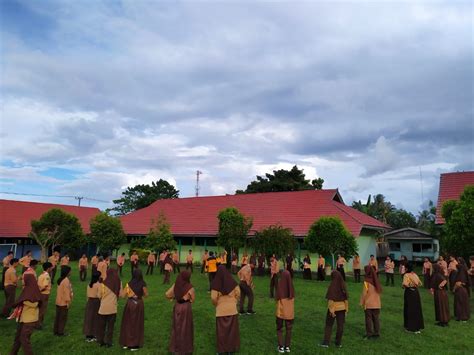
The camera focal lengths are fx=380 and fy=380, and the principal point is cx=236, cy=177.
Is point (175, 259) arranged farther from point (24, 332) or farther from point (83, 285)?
point (24, 332)

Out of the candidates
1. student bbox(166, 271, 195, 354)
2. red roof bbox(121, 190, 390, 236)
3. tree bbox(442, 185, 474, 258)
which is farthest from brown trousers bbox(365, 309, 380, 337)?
red roof bbox(121, 190, 390, 236)

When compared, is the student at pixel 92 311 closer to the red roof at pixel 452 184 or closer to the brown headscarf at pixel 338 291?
the brown headscarf at pixel 338 291

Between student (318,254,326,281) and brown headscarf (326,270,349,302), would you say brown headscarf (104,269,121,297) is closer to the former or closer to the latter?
brown headscarf (326,270,349,302)

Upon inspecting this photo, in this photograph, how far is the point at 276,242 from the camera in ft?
69.3

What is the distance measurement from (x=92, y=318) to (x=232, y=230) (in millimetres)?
14929

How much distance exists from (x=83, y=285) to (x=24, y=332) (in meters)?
10.4

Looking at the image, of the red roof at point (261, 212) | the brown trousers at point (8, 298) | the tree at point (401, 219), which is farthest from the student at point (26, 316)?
the tree at point (401, 219)

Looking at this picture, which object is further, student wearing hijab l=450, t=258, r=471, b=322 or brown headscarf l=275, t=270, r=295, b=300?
student wearing hijab l=450, t=258, r=471, b=322

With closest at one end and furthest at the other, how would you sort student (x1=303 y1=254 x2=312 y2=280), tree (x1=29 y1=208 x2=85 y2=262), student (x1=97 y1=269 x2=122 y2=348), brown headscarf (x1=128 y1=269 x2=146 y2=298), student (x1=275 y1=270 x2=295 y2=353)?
student (x1=275 y1=270 x2=295 y2=353) → brown headscarf (x1=128 y1=269 x2=146 y2=298) → student (x1=97 y1=269 x2=122 y2=348) → student (x1=303 y1=254 x2=312 y2=280) → tree (x1=29 y1=208 x2=85 y2=262)

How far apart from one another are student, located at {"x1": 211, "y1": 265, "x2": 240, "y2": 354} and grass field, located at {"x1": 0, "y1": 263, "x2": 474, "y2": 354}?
0.55 m

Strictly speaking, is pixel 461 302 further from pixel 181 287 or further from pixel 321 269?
pixel 321 269

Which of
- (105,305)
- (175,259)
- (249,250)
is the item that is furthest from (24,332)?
(249,250)

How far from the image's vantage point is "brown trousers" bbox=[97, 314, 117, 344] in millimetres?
7965

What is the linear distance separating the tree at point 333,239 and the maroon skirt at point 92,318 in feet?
47.2
